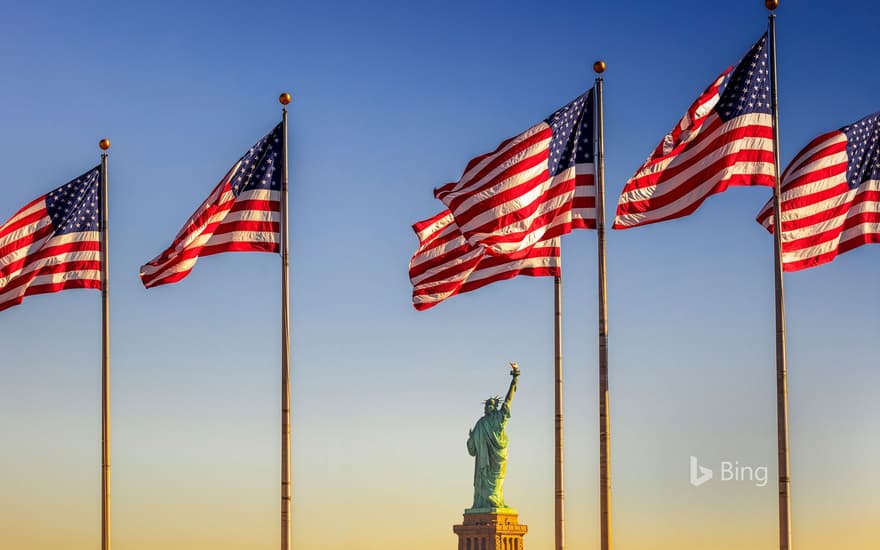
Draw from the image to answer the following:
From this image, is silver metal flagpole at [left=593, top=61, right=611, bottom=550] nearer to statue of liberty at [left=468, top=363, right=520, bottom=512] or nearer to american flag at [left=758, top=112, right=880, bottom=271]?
american flag at [left=758, top=112, right=880, bottom=271]

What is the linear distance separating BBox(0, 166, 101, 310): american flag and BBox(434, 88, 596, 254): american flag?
11220 mm

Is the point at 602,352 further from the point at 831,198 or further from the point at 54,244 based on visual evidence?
the point at 54,244

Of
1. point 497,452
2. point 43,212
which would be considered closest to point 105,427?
point 43,212

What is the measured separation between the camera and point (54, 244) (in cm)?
5275

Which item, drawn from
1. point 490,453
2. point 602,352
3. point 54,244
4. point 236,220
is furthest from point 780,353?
point 490,453

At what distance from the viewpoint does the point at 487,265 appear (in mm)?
50094

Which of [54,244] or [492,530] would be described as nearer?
[54,244]

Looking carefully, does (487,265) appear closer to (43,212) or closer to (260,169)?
(260,169)

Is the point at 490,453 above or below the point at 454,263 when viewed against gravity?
below

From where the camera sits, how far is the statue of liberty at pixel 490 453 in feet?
316

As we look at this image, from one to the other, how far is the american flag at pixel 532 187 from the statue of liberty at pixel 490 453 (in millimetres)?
48669

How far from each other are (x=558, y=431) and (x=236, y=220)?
10.0 m

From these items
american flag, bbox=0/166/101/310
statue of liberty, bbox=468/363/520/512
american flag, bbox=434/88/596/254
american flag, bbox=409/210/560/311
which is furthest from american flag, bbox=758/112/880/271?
statue of liberty, bbox=468/363/520/512

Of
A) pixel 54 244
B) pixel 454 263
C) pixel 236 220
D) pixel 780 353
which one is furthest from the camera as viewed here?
pixel 54 244
